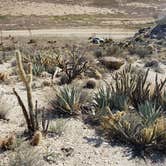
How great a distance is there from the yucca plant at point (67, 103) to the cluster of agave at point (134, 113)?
453mm

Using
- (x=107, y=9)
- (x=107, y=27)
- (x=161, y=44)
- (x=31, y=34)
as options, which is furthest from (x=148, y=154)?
(x=107, y=9)

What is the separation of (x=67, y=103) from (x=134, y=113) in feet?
4.52

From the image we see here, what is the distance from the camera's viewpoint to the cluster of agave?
351 inches

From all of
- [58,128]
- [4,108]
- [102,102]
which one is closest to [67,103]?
[102,102]

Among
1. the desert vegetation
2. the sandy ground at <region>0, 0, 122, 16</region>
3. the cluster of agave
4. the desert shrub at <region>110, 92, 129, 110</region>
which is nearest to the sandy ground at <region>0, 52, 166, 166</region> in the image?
the desert vegetation

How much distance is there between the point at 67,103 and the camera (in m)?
10.2

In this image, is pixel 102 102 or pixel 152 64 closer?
pixel 102 102

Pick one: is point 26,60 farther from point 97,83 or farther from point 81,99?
point 81,99

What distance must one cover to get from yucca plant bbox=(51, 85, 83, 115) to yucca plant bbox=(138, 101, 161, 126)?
1330 millimetres

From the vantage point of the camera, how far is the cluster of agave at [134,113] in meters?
8.91

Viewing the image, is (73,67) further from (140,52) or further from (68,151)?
(140,52)

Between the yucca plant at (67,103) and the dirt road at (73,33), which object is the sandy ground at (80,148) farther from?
the dirt road at (73,33)

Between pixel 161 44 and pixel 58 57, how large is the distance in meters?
13.9

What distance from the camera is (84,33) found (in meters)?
42.3
